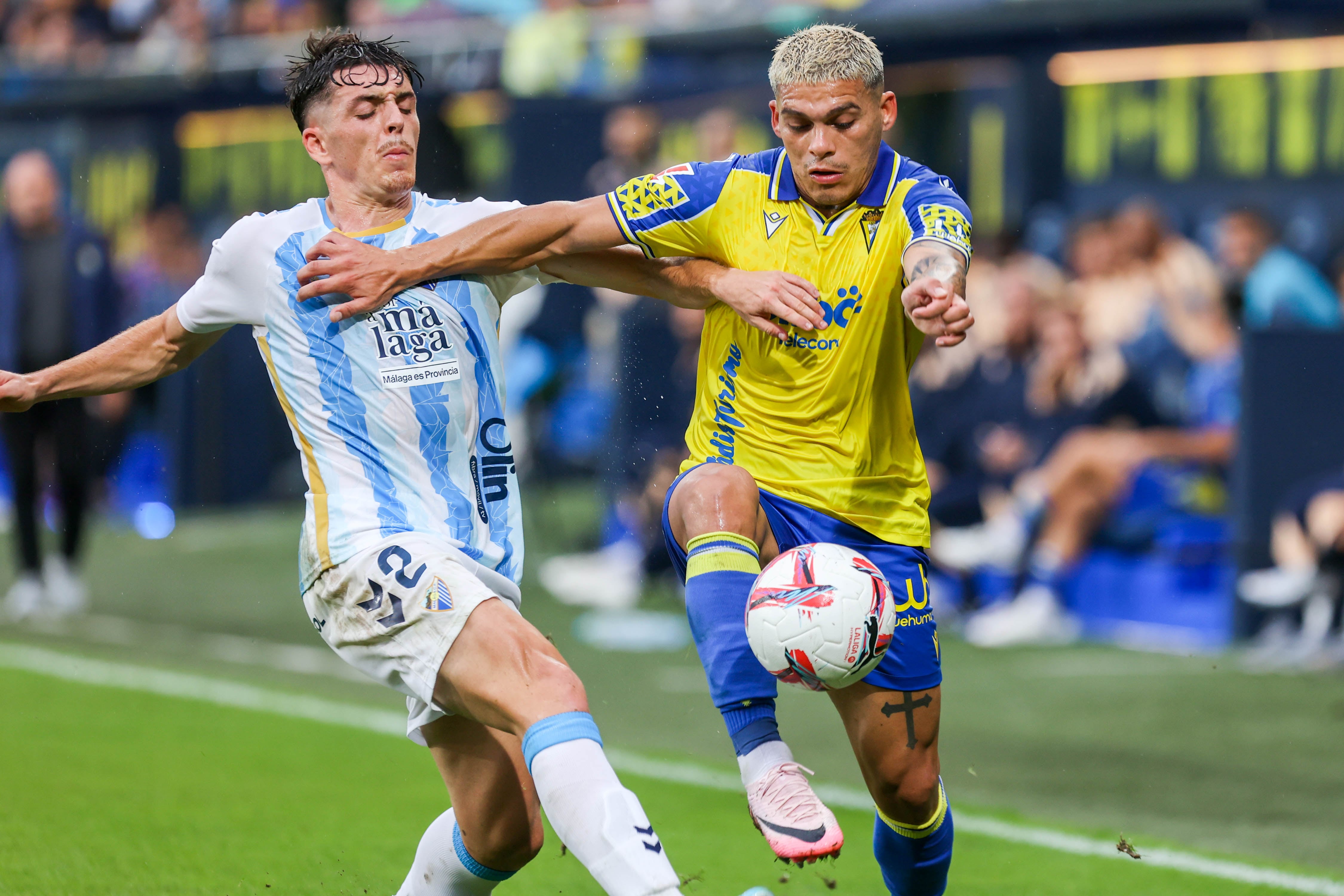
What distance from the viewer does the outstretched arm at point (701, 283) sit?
4.14m

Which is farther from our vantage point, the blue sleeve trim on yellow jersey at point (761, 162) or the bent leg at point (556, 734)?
the blue sleeve trim on yellow jersey at point (761, 162)

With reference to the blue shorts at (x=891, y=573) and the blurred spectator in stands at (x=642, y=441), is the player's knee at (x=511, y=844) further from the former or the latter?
the blurred spectator in stands at (x=642, y=441)

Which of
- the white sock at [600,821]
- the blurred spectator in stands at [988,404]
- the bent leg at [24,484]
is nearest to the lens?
the white sock at [600,821]

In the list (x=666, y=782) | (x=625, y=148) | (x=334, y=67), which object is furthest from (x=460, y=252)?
(x=625, y=148)

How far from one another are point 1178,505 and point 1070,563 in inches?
29.5

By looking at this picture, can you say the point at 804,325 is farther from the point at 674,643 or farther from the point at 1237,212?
the point at 1237,212

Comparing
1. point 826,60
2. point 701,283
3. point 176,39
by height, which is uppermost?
point 176,39

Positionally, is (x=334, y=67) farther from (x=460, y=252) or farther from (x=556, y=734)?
(x=556, y=734)

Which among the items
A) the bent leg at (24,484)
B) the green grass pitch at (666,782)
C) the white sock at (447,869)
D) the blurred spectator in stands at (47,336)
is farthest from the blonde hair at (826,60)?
the bent leg at (24,484)

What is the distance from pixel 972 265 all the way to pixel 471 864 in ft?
24.7

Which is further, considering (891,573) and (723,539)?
(891,573)

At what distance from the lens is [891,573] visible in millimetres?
4363

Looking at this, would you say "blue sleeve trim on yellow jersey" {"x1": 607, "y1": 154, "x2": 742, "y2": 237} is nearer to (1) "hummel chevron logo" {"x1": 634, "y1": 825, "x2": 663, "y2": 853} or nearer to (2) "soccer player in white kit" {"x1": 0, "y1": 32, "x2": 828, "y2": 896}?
(2) "soccer player in white kit" {"x1": 0, "y1": 32, "x2": 828, "y2": 896}

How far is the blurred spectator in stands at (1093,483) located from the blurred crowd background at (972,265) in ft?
0.07
